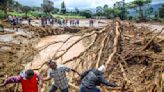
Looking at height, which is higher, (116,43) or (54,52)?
(116,43)

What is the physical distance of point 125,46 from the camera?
44.0 feet

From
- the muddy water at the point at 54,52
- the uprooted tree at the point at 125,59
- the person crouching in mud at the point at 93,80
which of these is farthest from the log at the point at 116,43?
the person crouching in mud at the point at 93,80

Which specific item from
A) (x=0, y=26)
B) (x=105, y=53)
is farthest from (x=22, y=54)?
(x=0, y=26)

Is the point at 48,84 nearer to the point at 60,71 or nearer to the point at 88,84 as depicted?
the point at 60,71

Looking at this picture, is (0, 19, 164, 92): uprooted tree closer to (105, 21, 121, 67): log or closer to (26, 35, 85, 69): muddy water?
(105, 21, 121, 67): log

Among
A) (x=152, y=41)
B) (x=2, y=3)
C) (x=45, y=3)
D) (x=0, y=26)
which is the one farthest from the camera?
A: (x=45, y=3)

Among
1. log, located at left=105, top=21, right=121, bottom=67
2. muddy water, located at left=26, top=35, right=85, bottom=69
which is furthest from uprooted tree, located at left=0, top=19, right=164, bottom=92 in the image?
muddy water, located at left=26, top=35, right=85, bottom=69

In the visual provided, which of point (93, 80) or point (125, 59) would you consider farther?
point (125, 59)

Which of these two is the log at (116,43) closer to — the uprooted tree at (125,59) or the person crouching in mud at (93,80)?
the uprooted tree at (125,59)

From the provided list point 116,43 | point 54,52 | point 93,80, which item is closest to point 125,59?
point 116,43

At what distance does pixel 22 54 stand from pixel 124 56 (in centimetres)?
540

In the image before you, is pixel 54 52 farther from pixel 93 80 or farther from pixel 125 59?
pixel 93 80

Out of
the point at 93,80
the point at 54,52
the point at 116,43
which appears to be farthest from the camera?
the point at 54,52

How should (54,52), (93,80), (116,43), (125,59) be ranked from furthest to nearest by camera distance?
(54,52) < (116,43) < (125,59) < (93,80)
